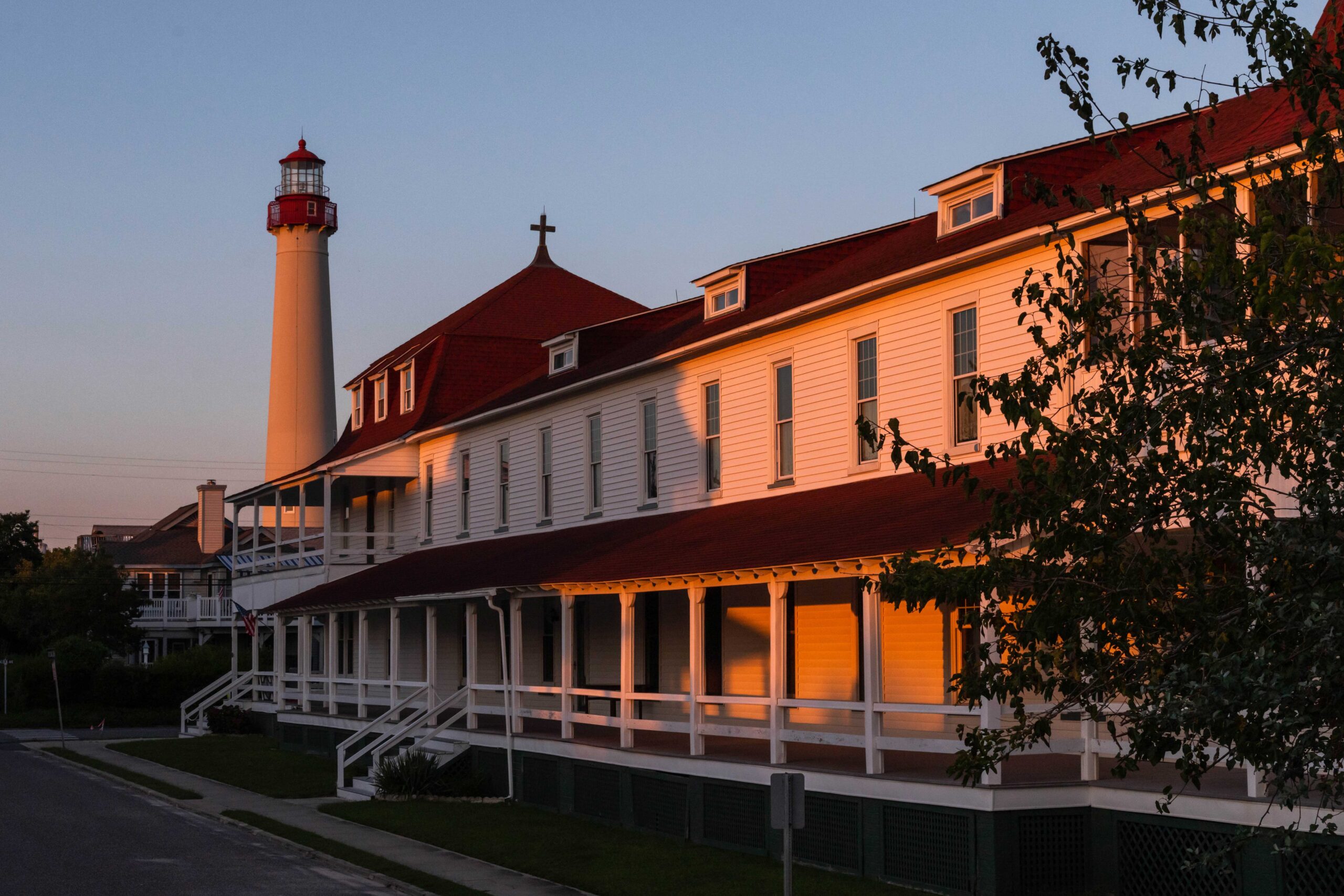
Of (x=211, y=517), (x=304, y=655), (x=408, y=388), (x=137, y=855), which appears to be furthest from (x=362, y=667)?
(x=211, y=517)

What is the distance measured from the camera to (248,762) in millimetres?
35031

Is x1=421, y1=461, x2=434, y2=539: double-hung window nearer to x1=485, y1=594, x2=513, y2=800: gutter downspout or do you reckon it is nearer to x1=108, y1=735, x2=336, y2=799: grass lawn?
x1=108, y1=735, x2=336, y2=799: grass lawn

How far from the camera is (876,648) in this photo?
17.2 meters

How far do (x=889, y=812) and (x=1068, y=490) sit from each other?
933 centimetres

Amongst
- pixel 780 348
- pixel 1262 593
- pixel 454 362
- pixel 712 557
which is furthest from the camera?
pixel 454 362

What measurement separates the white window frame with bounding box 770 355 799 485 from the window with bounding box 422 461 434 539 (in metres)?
15.7

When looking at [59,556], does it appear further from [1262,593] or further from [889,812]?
[1262,593]

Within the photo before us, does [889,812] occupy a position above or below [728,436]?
below

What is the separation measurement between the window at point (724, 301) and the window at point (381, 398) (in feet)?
59.3

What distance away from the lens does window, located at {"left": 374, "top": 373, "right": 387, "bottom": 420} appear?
44031 mm

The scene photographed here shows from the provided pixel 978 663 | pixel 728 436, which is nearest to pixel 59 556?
pixel 728 436

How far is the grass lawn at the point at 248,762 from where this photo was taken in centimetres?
2952

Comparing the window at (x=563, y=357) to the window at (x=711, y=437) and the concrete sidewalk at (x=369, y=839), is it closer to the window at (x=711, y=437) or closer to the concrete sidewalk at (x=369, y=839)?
the window at (x=711, y=437)

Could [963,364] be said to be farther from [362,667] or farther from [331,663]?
[331,663]
